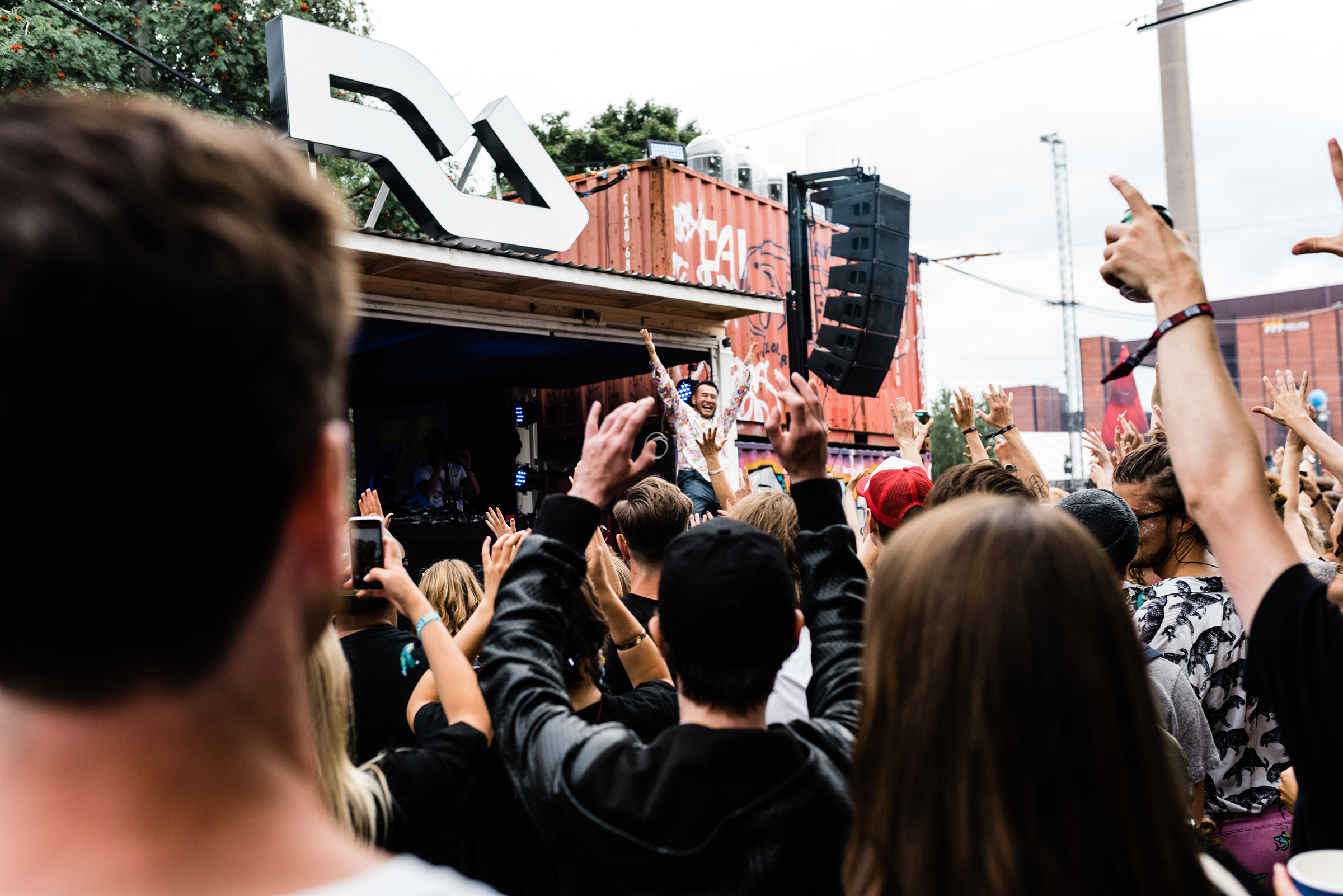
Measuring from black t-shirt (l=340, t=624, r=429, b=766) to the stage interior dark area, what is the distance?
521cm

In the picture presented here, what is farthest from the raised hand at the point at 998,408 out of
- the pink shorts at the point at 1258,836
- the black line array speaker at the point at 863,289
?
the black line array speaker at the point at 863,289

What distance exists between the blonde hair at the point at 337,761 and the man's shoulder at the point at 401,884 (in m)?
0.97

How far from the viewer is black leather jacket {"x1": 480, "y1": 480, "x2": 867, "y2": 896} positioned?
144cm

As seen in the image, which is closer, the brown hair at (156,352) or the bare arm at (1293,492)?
the brown hair at (156,352)

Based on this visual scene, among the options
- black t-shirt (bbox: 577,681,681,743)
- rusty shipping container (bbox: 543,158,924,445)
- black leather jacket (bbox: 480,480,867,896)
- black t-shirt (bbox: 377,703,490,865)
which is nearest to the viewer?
black leather jacket (bbox: 480,480,867,896)

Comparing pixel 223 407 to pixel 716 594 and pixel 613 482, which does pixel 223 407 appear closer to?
pixel 716 594

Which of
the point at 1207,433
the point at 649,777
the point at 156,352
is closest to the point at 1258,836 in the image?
the point at 1207,433

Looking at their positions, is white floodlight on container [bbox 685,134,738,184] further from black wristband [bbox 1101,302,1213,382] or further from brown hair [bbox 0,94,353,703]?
brown hair [bbox 0,94,353,703]

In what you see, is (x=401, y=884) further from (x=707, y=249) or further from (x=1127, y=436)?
(x=707, y=249)

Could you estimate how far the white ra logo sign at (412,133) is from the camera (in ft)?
21.7

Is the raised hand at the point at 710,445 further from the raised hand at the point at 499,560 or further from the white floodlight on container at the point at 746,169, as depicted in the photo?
the white floodlight on container at the point at 746,169

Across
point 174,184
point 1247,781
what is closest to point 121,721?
point 174,184

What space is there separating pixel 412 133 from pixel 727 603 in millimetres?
6779

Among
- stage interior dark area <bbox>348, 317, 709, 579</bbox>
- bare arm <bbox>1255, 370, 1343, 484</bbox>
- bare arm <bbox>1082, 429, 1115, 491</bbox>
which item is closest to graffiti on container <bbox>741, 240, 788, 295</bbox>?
stage interior dark area <bbox>348, 317, 709, 579</bbox>
